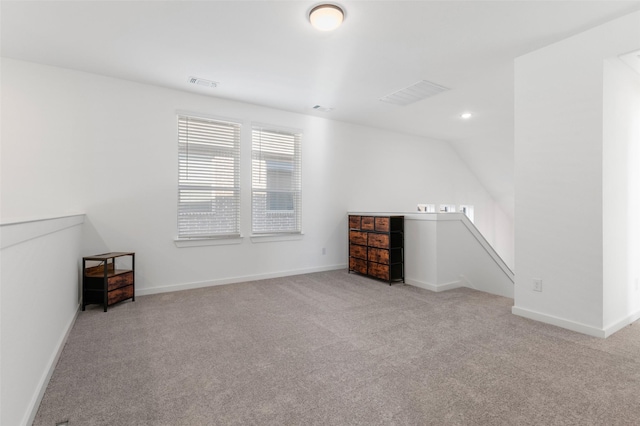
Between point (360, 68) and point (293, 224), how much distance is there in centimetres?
269

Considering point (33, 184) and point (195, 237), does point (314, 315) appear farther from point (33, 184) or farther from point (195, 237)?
point (33, 184)

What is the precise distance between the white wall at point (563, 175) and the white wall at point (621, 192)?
0.30 ft

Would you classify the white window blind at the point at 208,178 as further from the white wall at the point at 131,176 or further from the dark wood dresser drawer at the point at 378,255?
the dark wood dresser drawer at the point at 378,255

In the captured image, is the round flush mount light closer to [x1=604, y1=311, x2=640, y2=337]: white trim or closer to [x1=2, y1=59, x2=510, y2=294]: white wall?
[x1=2, y1=59, x2=510, y2=294]: white wall

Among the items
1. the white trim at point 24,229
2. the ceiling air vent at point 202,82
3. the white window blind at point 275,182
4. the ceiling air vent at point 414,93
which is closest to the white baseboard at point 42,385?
the white trim at point 24,229

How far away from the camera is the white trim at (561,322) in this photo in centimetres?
260

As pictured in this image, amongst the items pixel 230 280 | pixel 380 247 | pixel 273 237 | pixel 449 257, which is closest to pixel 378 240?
pixel 380 247

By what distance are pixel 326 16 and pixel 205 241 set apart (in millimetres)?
3243

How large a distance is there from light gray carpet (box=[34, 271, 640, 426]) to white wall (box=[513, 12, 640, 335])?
34 cm

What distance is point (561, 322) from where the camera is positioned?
2.80 metres

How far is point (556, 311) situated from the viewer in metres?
2.85

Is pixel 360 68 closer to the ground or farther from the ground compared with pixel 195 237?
farther from the ground

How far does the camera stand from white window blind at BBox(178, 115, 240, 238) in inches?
165

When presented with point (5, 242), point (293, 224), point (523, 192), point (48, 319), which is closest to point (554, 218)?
point (523, 192)
